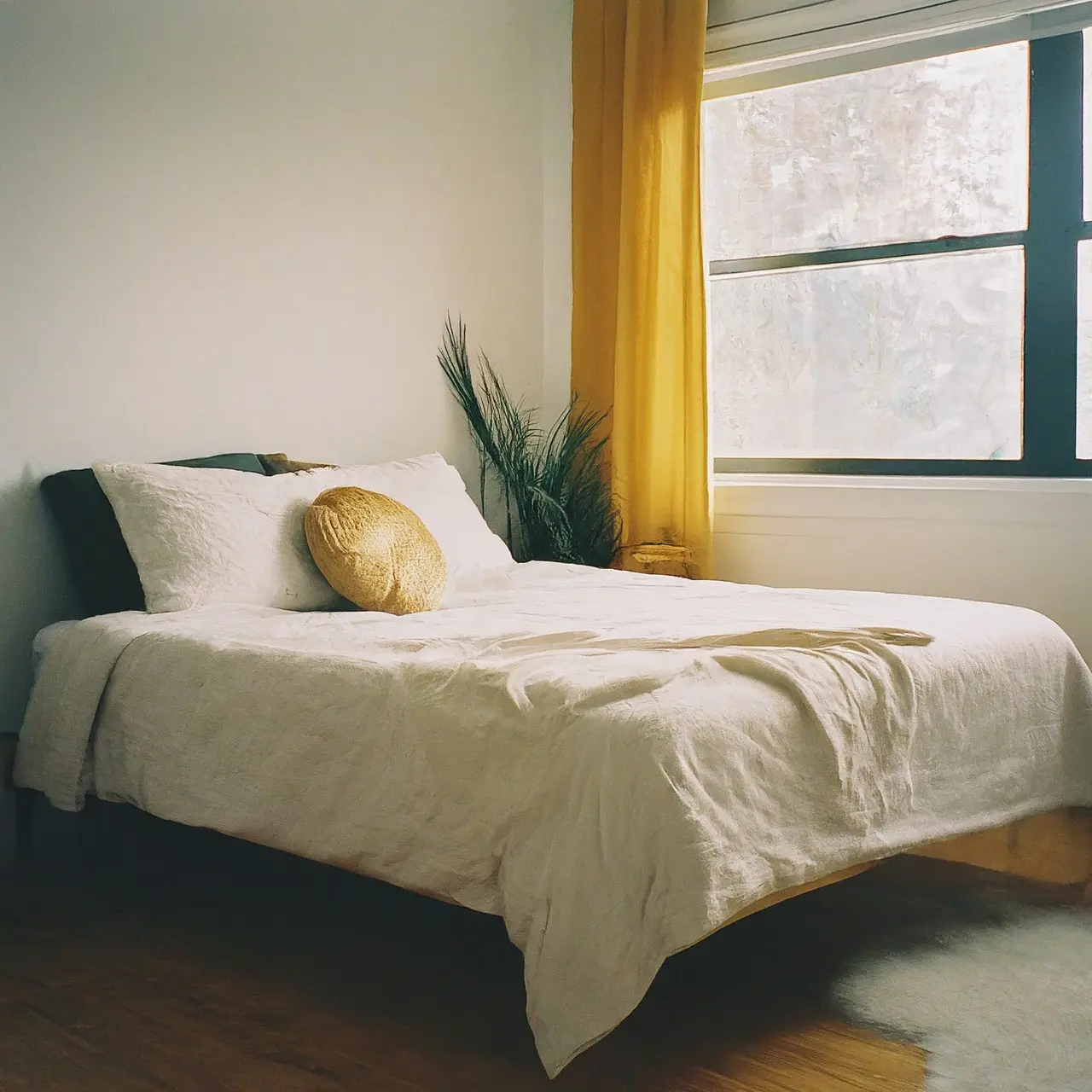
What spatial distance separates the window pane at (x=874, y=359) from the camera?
388 centimetres

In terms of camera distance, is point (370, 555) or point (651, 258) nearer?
point (370, 555)

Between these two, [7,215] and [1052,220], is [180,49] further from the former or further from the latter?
[1052,220]

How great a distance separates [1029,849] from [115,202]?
275cm

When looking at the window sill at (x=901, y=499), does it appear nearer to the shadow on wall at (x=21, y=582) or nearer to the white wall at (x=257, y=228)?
the white wall at (x=257, y=228)

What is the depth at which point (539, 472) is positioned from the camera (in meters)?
4.59

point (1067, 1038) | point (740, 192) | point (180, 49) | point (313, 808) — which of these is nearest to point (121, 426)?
point (180, 49)

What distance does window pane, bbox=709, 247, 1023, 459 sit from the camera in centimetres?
388

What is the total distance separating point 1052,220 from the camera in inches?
147

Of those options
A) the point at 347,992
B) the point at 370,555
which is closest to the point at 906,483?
the point at 370,555

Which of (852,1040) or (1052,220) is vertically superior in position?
(1052,220)

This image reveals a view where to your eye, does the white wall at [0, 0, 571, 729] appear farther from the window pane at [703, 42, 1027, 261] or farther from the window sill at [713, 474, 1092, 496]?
the window sill at [713, 474, 1092, 496]

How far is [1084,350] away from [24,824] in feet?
10.4

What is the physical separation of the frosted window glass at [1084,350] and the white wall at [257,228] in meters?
1.84

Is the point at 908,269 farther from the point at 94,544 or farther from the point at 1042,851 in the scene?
the point at 94,544
